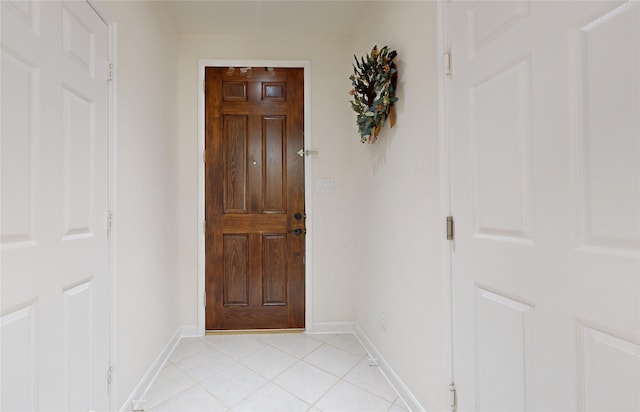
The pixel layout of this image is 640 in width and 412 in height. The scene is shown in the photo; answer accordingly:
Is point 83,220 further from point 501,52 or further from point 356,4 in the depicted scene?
point 356,4

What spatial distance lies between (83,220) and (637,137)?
184 centimetres

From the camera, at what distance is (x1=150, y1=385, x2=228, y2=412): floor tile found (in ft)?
5.34

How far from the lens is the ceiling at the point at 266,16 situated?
224 centimetres

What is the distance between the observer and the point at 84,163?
49.8 inches

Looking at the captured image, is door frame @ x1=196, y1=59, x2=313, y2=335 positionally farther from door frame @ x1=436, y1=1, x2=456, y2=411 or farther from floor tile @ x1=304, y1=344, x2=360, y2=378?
door frame @ x1=436, y1=1, x2=456, y2=411

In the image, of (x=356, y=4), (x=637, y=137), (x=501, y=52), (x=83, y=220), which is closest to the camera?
(x=637, y=137)

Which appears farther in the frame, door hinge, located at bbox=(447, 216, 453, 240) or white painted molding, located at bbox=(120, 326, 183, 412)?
white painted molding, located at bbox=(120, 326, 183, 412)

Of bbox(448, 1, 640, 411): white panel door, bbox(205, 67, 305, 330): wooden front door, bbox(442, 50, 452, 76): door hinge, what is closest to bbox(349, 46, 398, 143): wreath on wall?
bbox(442, 50, 452, 76): door hinge

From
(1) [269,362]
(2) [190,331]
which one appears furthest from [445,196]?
(2) [190,331]

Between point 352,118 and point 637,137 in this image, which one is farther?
point 352,118

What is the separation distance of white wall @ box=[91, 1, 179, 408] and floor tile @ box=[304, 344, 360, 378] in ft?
3.65

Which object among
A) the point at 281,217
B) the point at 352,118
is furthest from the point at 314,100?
the point at 281,217

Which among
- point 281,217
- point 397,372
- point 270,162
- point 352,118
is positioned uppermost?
point 352,118

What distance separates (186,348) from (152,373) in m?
0.45
